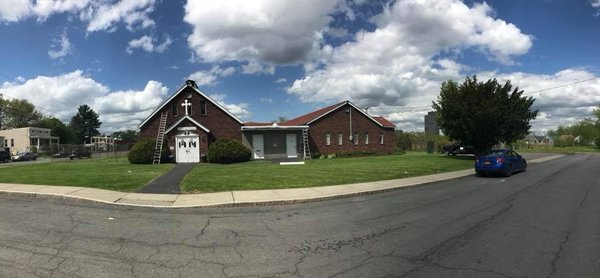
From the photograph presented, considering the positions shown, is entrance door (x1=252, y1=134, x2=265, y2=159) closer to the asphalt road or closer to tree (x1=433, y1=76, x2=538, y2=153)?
tree (x1=433, y1=76, x2=538, y2=153)

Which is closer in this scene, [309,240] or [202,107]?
[309,240]

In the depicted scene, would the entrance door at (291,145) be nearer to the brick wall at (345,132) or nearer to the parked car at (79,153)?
the brick wall at (345,132)

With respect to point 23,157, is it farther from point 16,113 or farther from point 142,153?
point 16,113

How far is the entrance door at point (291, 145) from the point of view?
3766 centimetres

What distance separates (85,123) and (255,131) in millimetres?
110637

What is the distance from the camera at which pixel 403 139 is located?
58312 millimetres

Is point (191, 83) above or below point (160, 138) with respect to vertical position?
above

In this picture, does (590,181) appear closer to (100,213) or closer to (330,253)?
(330,253)

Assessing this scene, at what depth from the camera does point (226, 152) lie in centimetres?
3050

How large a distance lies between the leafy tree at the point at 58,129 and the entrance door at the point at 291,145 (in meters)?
88.2

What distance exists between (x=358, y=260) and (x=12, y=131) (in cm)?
9091

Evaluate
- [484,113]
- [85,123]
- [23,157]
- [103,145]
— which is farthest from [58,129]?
[484,113]

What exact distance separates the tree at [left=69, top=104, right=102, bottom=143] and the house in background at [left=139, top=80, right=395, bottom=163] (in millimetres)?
104478

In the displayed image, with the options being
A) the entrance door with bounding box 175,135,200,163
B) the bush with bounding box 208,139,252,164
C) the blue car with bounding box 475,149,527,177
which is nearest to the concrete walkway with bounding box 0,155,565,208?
the blue car with bounding box 475,149,527,177
